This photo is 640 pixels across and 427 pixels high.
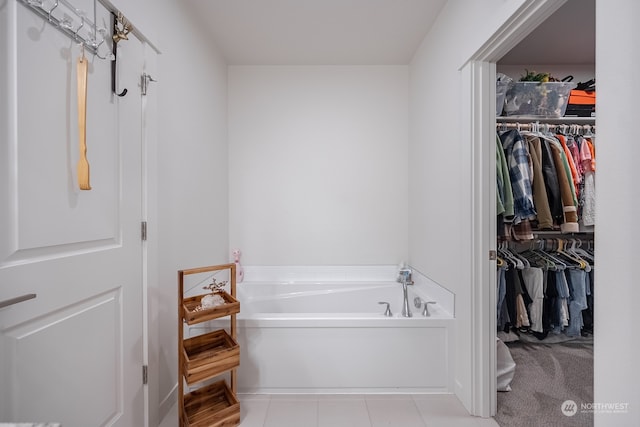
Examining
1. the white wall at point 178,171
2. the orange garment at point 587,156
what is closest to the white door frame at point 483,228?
the orange garment at point 587,156

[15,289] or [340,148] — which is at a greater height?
[340,148]

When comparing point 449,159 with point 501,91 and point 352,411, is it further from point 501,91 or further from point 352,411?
point 352,411

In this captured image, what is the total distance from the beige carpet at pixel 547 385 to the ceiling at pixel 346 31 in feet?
8.41

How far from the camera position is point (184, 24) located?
5.93 ft

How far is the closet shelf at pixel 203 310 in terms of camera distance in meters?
1.42

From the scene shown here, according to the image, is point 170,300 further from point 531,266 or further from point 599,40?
point 531,266

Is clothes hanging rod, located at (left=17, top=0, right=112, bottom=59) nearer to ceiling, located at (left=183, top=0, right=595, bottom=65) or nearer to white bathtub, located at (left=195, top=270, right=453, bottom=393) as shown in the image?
ceiling, located at (left=183, top=0, right=595, bottom=65)

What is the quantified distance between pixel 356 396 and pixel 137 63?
229cm

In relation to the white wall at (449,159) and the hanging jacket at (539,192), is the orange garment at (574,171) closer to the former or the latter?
the hanging jacket at (539,192)

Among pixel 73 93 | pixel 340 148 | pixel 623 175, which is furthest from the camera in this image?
pixel 340 148

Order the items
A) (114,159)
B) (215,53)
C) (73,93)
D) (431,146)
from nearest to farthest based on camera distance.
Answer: (73,93)
(114,159)
(431,146)
(215,53)

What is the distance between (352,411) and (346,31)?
2.64 m

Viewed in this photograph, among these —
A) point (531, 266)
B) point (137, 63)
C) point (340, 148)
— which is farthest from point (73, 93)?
point (531, 266)

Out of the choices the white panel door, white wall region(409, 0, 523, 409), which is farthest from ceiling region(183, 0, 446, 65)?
the white panel door
